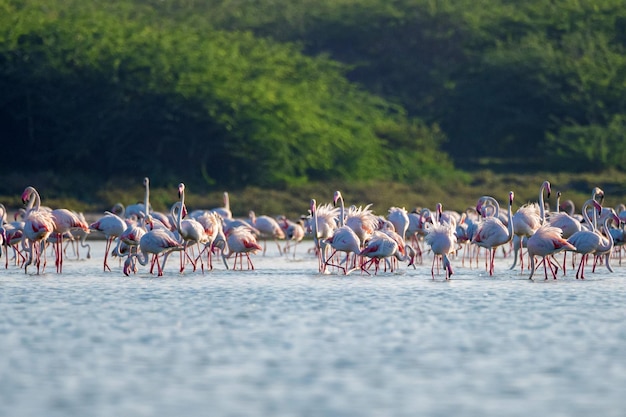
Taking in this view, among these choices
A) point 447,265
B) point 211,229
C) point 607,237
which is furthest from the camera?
point 607,237

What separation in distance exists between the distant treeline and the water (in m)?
Result: 18.2

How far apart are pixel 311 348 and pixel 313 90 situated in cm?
2811

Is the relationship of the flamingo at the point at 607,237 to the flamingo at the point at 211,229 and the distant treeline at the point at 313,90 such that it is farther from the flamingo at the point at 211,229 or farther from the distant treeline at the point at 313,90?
the distant treeline at the point at 313,90

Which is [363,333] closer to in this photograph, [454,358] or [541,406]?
[454,358]

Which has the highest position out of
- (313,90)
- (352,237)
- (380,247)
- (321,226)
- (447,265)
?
(313,90)

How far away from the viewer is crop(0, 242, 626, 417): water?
6.51 meters

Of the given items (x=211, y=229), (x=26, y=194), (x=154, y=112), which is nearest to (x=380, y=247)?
(x=211, y=229)

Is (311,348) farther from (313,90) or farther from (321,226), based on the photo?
(313,90)

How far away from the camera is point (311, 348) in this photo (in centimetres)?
822

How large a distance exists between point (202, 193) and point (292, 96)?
171 inches

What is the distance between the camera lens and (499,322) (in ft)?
31.8

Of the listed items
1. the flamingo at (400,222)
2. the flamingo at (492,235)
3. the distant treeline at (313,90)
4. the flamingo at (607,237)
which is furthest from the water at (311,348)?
the distant treeline at (313,90)

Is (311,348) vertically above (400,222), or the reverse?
(400,222)

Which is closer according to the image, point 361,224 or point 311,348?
point 311,348
